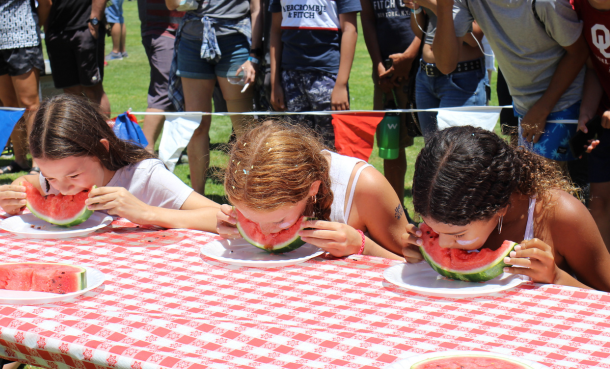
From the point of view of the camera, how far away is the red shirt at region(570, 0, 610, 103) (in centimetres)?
315

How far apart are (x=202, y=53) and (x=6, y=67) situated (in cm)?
268

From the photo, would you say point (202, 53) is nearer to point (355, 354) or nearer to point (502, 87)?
Result: point (502, 87)

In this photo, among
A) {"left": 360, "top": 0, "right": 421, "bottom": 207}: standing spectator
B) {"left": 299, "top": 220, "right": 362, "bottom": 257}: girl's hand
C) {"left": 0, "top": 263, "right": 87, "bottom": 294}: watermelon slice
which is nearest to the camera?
{"left": 0, "top": 263, "right": 87, "bottom": 294}: watermelon slice

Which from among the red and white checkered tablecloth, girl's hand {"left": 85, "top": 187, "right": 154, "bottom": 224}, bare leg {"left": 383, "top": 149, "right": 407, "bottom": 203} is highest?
girl's hand {"left": 85, "top": 187, "right": 154, "bottom": 224}

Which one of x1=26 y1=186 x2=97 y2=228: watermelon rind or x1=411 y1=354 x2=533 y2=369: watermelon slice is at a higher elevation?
x1=26 y1=186 x2=97 y2=228: watermelon rind

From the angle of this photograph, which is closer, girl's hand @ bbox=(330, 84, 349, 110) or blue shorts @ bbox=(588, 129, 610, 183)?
blue shorts @ bbox=(588, 129, 610, 183)

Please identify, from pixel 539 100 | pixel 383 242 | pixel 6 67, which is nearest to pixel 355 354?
pixel 383 242

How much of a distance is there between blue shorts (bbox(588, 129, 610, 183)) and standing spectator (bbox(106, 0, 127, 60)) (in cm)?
1404

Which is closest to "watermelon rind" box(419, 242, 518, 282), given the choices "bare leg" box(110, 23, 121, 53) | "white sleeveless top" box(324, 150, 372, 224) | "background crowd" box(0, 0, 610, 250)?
"white sleeveless top" box(324, 150, 372, 224)

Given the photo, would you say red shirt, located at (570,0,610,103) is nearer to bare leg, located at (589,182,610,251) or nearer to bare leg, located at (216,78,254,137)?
bare leg, located at (589,182,610,251)

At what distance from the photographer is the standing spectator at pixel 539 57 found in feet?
10.8

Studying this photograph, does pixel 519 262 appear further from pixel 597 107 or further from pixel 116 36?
pixel 116 36

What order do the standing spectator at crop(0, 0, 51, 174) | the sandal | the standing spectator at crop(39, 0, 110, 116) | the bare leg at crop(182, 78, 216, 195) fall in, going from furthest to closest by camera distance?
the sandal → the standing spectator at crop(39, 0, 110, 116) → the standing spectator at crop(0, 0, 51, 174) → the bare leg at crop(182, 78, 216, 195)

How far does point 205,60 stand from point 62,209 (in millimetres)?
2792
